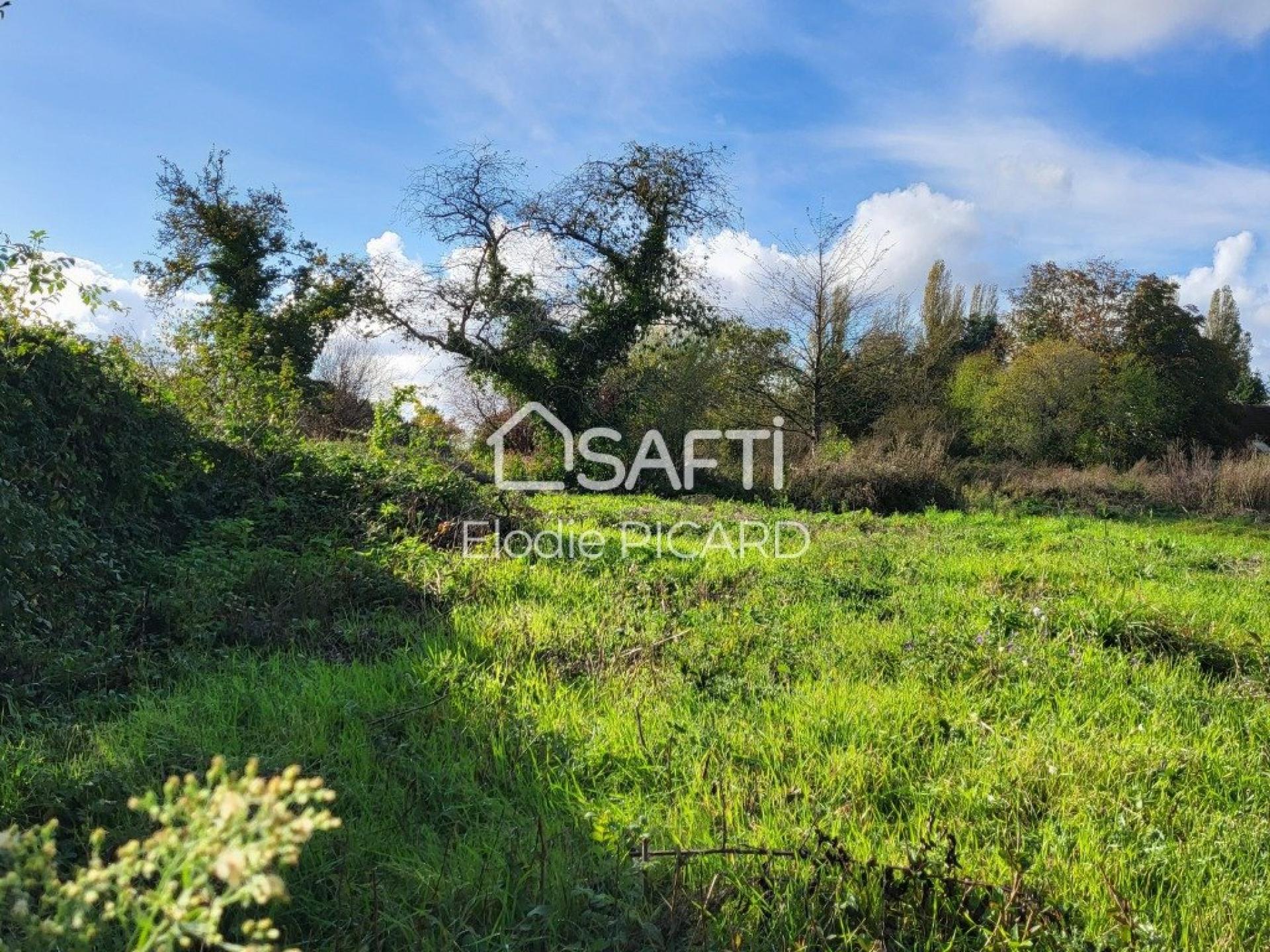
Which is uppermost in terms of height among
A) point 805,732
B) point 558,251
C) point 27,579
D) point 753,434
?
point 558,251

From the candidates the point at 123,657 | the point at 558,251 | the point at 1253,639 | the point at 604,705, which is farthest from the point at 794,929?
the point at 558,251

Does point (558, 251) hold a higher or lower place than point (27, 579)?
higher

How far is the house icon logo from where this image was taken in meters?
15.4

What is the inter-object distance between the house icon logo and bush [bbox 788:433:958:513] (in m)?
4.93

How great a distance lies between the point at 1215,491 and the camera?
14.4 meters

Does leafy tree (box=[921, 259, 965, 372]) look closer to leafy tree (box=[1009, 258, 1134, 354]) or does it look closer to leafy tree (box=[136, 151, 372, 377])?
leafy tree (box=[1009, 258, 1134, 354])

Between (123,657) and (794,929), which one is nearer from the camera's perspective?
(794,929)

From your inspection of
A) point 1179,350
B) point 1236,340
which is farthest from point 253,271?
point 1236,340

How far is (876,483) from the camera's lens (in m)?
14.3

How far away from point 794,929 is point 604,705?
159cm

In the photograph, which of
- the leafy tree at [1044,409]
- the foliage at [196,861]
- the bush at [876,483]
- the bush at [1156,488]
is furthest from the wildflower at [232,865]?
the leafy tree at [1044,409]

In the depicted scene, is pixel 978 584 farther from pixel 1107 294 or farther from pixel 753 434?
pixel 1107 294

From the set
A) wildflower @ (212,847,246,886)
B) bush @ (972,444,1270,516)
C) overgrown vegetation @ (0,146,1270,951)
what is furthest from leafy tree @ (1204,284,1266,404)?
wildflower @ (212,847,246,886)

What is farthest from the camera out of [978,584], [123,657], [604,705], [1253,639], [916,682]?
[978,584]
